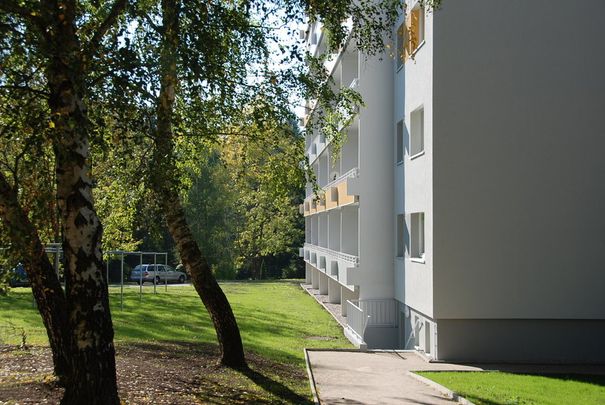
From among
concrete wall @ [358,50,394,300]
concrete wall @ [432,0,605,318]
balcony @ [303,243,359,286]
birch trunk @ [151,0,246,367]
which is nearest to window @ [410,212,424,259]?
concrete wall @ [432,0,605,318]

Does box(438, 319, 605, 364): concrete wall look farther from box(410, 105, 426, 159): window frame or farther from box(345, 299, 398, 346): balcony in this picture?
box(410, 105, 426, 159): window frame

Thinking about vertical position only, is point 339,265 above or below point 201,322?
above

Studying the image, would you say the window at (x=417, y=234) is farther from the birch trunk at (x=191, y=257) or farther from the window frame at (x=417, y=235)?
the birch trunk at (x=191, y=257)

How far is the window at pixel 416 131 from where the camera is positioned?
1972 cm

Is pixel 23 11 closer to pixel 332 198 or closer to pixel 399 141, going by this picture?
pixel 399 141

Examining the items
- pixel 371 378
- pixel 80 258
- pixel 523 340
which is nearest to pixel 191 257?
pixel 371 378

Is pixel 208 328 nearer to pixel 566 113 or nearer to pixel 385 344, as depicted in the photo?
pixel 385 344

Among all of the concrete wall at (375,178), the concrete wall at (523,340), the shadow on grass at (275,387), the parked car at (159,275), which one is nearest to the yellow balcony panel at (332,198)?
the concrete wall at (375,178)

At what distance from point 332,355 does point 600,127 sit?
8.30 meters

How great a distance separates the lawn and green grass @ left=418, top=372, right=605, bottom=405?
2835 millimetres

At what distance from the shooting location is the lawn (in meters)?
13.1

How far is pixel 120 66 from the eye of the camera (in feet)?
25.8

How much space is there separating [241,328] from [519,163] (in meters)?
11.3

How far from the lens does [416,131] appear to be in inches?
781
